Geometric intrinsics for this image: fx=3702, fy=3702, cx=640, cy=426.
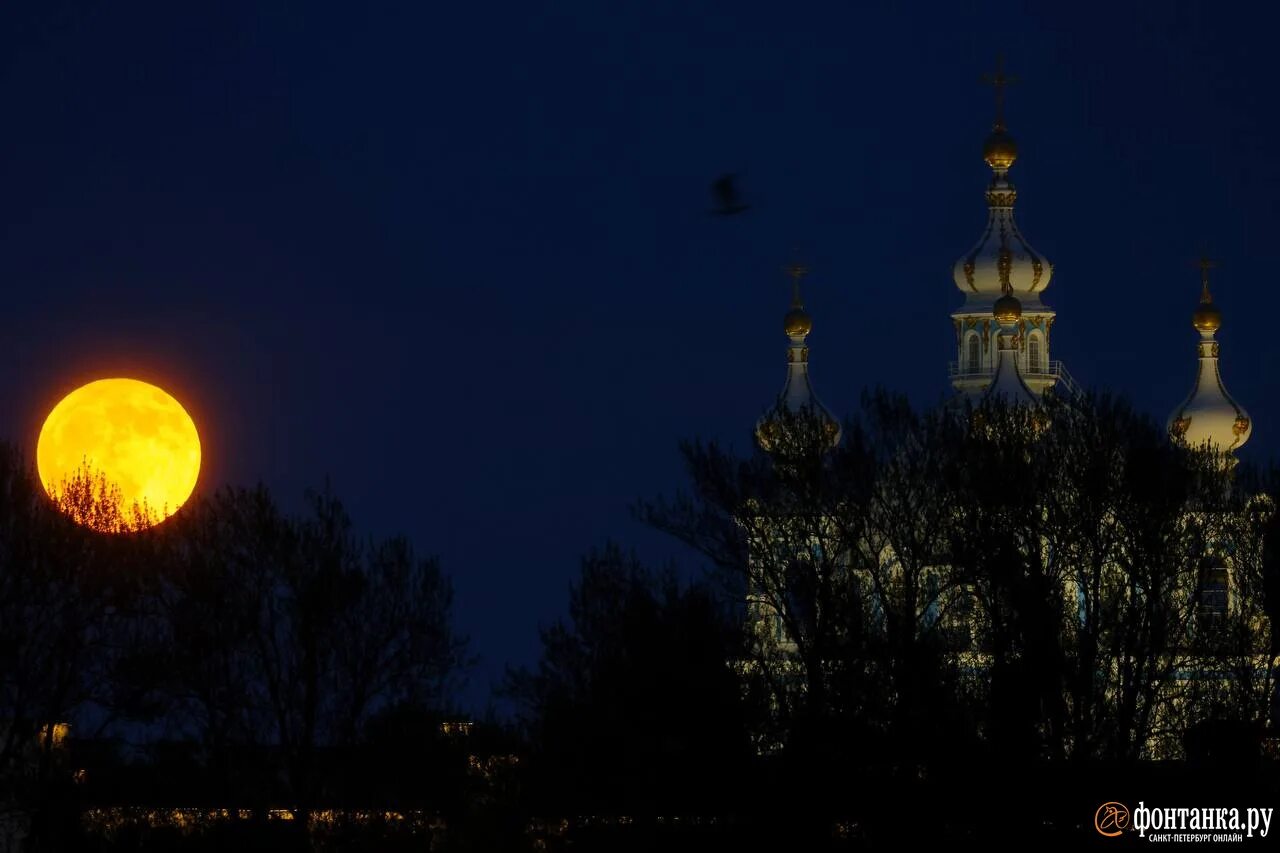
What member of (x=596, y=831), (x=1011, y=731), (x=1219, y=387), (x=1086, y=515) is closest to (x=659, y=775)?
(x=596, y=831)

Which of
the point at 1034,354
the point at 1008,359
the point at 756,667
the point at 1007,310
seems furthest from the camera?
the point at 1034,354

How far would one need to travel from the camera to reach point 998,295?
8644cm

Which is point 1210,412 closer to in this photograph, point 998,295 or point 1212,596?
point 998,295

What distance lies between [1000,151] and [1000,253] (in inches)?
116

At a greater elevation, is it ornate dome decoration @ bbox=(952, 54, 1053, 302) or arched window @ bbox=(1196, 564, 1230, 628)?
ornate dome decoration @ bbox=(952, 54, 1053, 302)

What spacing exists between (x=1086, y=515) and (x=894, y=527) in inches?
103

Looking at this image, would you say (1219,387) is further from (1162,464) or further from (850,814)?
(850,814)

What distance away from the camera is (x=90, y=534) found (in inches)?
1918

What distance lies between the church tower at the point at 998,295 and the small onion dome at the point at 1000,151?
0.08 ft

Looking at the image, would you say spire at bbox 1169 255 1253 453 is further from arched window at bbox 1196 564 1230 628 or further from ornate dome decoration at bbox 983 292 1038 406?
arched window at bbox 1196 564 1230 628

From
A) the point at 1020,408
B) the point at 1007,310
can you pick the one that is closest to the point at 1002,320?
the point at 1007,310

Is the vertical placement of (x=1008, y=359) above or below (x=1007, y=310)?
below

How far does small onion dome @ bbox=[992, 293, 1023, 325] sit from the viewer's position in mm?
81500

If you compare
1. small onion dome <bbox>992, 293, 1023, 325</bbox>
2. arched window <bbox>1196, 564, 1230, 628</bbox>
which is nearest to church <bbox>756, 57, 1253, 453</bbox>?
small onion dome <bbox>992, 293, 1023, 325</bbox>
